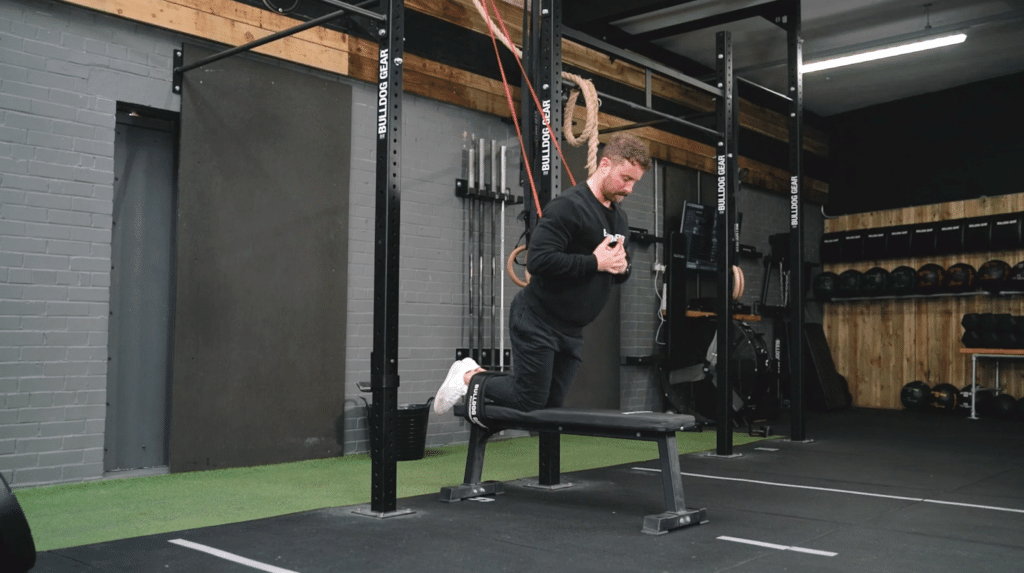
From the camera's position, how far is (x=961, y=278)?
9023 millimetres

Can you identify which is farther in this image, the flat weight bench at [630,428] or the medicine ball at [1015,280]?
the medicine ball at [1015,280]

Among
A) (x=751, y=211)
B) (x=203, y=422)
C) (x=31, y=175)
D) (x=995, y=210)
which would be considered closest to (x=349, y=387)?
(x=203, y=422)

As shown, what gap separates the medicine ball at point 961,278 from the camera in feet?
29.5

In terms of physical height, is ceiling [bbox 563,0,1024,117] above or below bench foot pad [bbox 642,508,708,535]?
above

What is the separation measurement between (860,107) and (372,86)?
23.8 feet

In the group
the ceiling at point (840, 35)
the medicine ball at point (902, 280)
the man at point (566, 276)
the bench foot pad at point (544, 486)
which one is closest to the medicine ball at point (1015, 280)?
the medicine ball at point (902, 280)

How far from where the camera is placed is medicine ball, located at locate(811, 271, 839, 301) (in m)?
10.2

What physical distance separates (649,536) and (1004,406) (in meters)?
6.92

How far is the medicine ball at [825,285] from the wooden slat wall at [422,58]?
158 centimetres

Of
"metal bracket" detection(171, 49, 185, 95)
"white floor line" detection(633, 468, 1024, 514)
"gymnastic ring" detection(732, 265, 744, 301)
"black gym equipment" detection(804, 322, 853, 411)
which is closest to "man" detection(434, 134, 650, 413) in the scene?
"white floor line" detection(633, 468, 1024, 514)

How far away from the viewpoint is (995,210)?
929 cm

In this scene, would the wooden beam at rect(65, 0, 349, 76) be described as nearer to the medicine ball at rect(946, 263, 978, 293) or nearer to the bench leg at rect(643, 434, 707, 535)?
the bench leg at rect(643, 434, 707, 535)

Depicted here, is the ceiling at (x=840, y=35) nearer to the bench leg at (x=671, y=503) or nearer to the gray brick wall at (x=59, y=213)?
the gray brick wall at (x=59, y=213)

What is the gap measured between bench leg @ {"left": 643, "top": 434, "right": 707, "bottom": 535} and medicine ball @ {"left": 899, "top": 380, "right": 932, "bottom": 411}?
693cm
